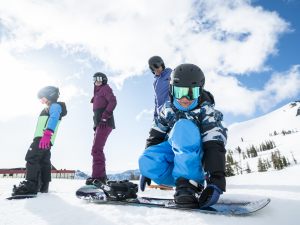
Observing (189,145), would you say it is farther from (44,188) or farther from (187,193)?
(44,188)

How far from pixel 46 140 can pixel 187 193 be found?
2.65m

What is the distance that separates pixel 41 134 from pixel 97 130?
1.04m

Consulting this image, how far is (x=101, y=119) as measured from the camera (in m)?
3.92

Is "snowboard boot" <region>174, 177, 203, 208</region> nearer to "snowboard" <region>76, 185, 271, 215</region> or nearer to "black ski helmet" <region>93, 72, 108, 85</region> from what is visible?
"snowboard" <region>76, 185, 271, 215</region>

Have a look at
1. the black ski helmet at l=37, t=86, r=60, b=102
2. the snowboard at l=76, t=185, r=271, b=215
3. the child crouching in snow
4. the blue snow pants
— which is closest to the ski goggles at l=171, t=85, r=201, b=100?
the child crouching in snow

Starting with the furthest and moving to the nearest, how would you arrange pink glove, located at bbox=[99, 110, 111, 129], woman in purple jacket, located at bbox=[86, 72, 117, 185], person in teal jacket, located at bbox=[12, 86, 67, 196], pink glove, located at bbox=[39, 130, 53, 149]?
1. pink glove, located at bbox=[99, 110, 111, 129]
2. woman in purple jacket, located at bbox=[86, 72, 117, 185]
3. pink glove, located at bbox=[39, 130, 53, 149]
4. person in teal jacket, located at bbox=[12, 86, 67, 196]

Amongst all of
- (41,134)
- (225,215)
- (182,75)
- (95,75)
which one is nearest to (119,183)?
(225,215)

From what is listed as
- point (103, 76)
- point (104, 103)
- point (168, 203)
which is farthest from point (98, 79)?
point (168, 203)

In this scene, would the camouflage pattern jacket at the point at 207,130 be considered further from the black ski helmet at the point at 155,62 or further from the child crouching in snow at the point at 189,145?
the black ski helmet at the point at 155,62

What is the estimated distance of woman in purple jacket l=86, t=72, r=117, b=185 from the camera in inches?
143

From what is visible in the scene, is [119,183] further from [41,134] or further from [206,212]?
[41,134]

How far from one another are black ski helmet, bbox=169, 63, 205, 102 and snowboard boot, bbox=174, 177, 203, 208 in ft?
3.19

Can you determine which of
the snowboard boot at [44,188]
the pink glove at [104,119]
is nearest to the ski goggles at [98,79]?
the pink glove at [104,119]

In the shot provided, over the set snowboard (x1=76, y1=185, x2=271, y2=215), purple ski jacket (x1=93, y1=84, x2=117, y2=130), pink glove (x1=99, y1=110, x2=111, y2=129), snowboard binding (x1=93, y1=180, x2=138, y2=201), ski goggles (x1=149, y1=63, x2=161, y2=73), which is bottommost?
snowboard (x1=76, y1=185, x2=271, y2=215)
